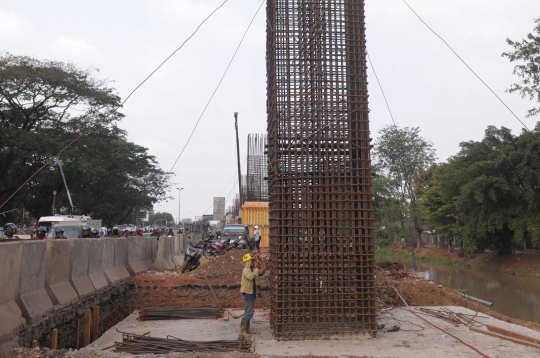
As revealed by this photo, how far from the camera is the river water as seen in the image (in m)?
18.0

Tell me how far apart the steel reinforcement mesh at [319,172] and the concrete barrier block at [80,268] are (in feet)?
13.3

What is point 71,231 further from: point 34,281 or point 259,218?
point 259,218

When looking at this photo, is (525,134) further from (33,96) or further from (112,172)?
(112,172)

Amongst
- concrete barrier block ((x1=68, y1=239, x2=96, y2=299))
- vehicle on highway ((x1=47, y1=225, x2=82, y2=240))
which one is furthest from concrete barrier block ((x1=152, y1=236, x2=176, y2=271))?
concrete barrier block ((x1=68, y1=239, x2=96, y2=299))

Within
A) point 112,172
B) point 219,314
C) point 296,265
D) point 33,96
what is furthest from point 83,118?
point 296,265

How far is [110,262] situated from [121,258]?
121cm

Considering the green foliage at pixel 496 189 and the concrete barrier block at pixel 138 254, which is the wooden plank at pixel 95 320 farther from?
the green foliage at pixel 496 189

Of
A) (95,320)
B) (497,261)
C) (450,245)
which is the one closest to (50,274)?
(95,320)

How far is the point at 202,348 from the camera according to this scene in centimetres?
726

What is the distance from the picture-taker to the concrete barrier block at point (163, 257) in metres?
18.7

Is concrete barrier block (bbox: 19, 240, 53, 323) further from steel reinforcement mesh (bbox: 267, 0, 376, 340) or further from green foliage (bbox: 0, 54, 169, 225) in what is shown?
green foliage (bbox: 0, 54, 169, 225)

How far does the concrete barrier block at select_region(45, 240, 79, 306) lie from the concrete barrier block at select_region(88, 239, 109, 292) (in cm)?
143

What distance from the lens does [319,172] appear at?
356 inches

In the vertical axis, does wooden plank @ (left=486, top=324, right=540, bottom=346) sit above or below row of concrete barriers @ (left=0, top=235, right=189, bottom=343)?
below
